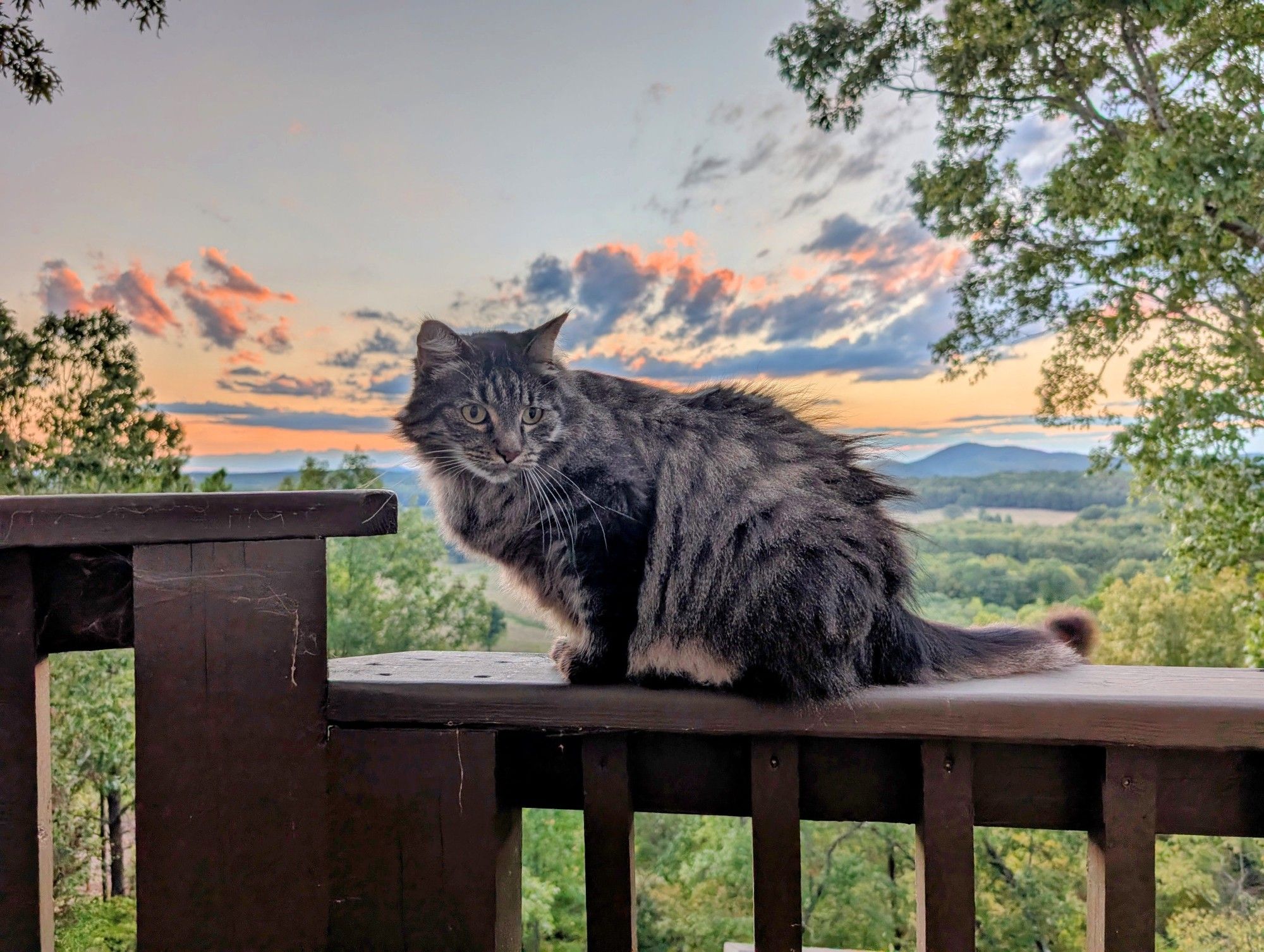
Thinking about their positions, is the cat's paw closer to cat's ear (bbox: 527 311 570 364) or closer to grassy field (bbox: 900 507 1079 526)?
cat's ear (bbox: 527 311 570 364)

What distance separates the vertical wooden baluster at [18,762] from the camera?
697 millimetres

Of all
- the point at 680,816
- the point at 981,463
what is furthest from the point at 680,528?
the point at 680,816

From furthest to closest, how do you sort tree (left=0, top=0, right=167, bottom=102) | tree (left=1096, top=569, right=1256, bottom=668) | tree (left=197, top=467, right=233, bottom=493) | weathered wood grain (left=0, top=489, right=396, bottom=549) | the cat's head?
tree (left=1096, top=569, right=1256, bottom=668), tree (left=197, top=467, right=233, bottom=493), tree (left=0, top=0, right=167, bottom=102), the cat's head, weathered wood grain (left=0, top=489, right=396, bottom=549)

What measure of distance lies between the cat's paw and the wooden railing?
Answer: 0.15m

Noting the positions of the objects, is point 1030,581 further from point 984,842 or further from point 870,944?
point 870,944

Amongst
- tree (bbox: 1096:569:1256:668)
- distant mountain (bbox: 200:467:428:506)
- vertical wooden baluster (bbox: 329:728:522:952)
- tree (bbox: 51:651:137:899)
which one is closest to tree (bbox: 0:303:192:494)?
tree (bbox: 51:651:137:899)

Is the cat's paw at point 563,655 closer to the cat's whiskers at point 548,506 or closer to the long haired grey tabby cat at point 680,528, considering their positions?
the long haired grey tabby cat at point 680,528

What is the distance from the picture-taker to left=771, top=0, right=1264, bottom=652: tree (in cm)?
367

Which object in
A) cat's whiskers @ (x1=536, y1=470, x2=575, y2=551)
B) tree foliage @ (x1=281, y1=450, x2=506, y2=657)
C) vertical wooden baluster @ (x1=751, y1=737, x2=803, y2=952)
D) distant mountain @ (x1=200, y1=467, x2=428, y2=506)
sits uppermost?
distant mountain @ (x1=200, y1=467, x2=428, y2=506)

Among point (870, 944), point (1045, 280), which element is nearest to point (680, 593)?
point (1045, 280)

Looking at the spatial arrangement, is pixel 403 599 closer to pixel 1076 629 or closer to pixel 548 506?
pixel 548 506

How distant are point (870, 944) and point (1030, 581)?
6620 millimetres

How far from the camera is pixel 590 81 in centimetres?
425

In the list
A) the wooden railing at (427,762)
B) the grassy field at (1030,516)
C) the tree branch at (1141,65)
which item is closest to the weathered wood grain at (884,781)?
the wooden railing at (427,762)
